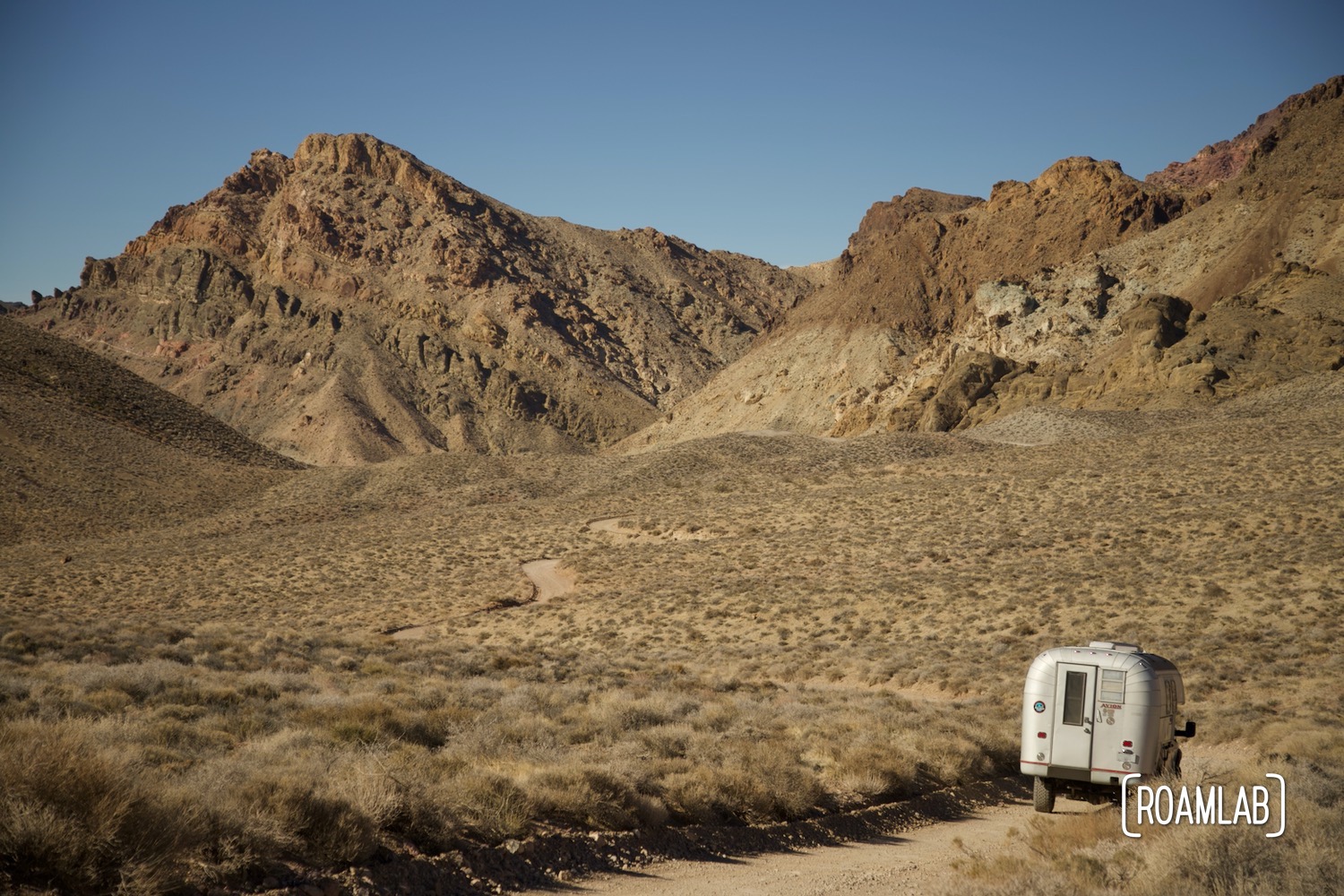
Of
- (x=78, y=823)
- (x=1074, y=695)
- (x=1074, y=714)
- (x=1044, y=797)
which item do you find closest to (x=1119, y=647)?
(x=1074, y=695)

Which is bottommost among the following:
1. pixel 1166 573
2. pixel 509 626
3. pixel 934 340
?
pixel 509 626

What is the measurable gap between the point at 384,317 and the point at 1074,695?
131 m

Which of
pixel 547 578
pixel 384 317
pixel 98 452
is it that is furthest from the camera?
pixel 384 317

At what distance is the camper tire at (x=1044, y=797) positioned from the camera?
12031 millimetres

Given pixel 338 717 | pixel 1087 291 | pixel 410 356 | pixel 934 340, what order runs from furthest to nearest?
pixel 410 356
pixel 934 340
pixel 1087 291
pixel 338 717

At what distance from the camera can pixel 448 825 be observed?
8766mm

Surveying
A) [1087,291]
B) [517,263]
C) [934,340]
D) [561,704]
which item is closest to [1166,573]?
[561,704]

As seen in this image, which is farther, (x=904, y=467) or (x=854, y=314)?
(x=854, y=314)

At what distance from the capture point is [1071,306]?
89.9 m

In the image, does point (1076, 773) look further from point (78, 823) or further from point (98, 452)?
point (98, 452)

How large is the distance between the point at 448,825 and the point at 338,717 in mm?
4548

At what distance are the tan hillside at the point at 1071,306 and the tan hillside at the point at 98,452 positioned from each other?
48.7 metres

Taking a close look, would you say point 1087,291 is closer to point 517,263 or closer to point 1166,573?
point 1166,573

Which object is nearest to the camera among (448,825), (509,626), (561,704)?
(448,825)
